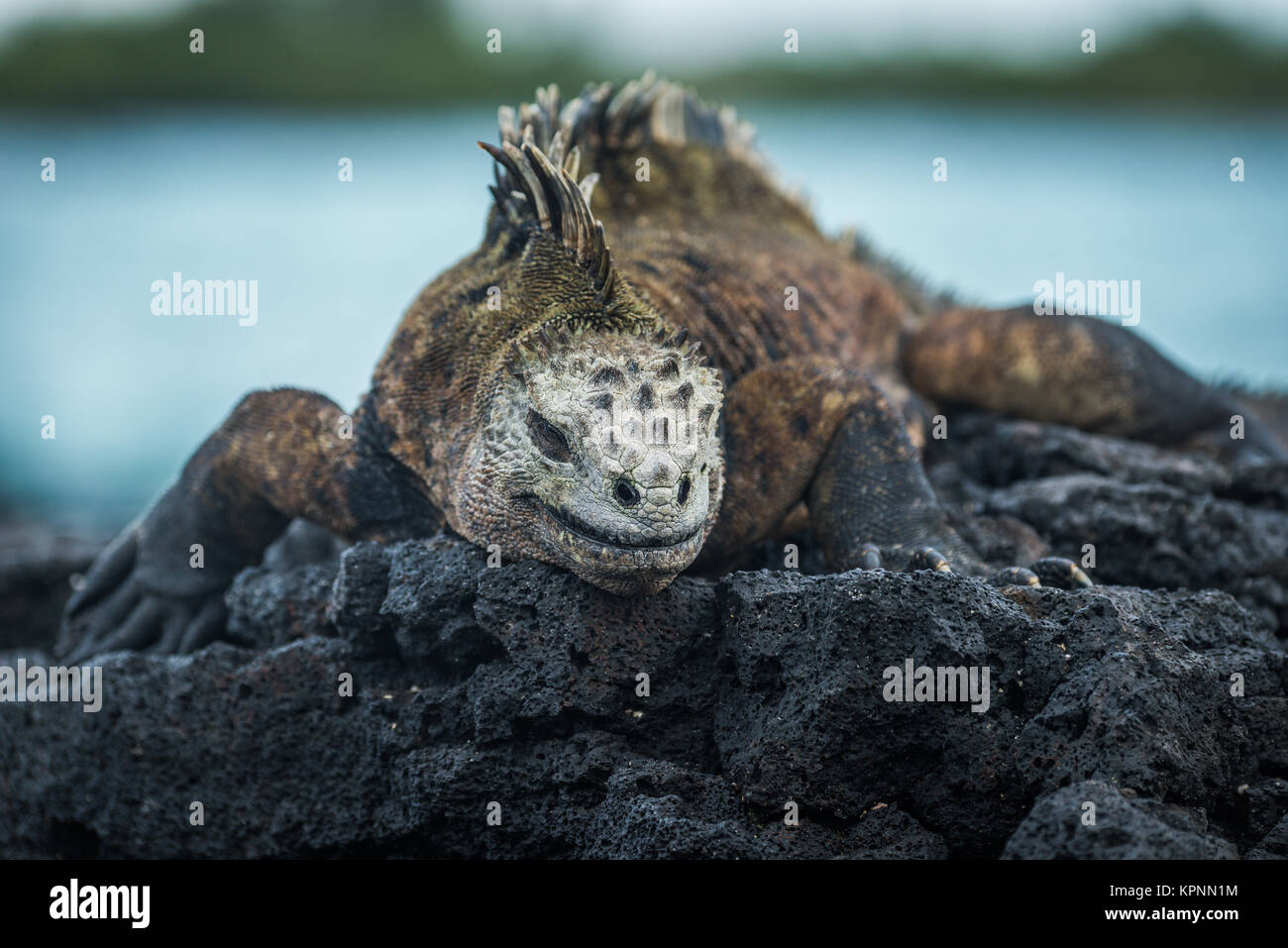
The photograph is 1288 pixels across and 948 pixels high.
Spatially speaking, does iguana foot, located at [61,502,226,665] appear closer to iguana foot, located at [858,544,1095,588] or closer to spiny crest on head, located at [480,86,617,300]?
spiny crest on head, located at [480,86,617,300]

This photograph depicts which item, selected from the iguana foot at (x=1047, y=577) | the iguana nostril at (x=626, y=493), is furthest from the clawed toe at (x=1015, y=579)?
the iguana nostril at (x=626, y=493)

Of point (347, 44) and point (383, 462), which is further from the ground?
point (347, 44)

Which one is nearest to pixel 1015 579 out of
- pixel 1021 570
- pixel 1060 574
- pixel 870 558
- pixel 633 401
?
pixel 1021 570

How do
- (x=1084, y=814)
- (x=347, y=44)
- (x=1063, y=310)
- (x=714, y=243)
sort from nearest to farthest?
(x=1084, y=814) → (x=714, y=243) → (x=1063, y=310) → (x=347, y=44)

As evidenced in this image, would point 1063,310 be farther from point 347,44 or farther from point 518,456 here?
point 347,44

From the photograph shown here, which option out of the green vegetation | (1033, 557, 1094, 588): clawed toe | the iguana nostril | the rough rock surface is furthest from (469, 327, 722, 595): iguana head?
the green vegetation

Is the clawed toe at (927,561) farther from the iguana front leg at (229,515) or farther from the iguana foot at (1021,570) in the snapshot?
the iguana front leg at (229,515)

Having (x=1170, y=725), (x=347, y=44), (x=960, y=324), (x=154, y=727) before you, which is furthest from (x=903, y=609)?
(x=347, y=44)

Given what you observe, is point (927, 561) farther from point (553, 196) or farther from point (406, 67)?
point (406, 67)
